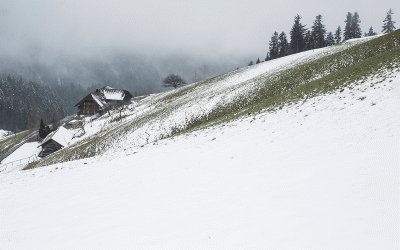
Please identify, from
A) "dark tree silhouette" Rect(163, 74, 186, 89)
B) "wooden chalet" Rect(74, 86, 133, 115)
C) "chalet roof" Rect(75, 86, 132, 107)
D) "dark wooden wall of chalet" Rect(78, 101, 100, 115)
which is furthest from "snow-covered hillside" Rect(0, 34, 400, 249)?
"dark tree silhouette" Rect(163, 74, 186, 89)

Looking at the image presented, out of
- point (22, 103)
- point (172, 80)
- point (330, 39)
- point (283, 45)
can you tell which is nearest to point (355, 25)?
point (330, 39)

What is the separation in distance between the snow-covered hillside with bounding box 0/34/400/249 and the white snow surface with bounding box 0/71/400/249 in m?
0.03

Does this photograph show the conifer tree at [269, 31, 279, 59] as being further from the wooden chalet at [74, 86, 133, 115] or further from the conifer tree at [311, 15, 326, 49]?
the wooden chalet at [74, 86, 133, 115]

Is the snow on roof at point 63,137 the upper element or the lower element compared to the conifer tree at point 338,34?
lower

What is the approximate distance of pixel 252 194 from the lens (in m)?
4.67

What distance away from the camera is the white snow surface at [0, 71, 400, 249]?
3.19 m

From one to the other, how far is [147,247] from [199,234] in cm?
108

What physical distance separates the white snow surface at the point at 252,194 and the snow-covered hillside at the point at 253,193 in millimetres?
28

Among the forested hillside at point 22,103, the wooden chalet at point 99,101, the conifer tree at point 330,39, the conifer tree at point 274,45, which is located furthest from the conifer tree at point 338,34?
the forested hillside at point 22,103

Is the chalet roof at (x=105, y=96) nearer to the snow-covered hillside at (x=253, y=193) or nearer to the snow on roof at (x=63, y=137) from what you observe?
the snow on roof at (x=63, y=137)

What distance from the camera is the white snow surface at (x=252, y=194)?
10.5 feet

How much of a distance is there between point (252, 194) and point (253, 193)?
0.17 ft

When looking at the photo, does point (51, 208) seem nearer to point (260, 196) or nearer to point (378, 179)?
point (260, 196)

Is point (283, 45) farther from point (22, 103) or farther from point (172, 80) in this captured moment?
point (22, 103)
